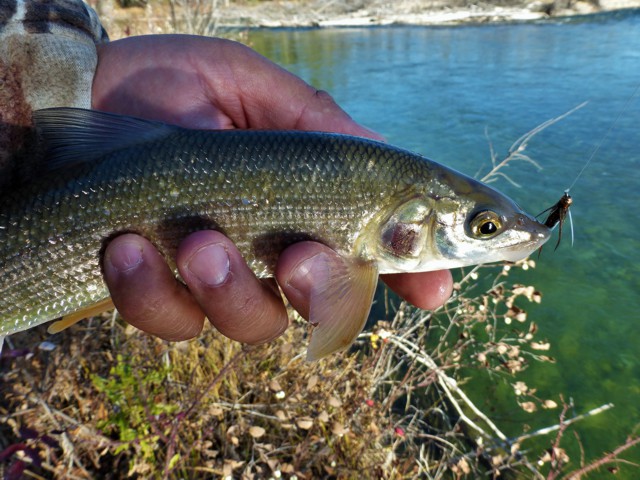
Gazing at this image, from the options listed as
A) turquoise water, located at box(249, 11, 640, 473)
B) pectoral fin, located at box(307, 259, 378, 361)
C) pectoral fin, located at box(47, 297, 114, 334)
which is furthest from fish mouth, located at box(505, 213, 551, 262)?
turquoise water, located at box(249, 11, 640, 473)

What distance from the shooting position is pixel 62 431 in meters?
2.88

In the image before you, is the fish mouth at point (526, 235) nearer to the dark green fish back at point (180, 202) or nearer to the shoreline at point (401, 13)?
the dark green fish back at point (180, 202)

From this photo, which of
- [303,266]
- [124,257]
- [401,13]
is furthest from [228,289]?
[401,13]

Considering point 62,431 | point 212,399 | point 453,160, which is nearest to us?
point 62,431

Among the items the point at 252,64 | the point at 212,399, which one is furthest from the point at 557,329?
the point at 252,64

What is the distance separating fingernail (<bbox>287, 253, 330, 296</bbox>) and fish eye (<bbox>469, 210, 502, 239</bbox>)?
783 mm

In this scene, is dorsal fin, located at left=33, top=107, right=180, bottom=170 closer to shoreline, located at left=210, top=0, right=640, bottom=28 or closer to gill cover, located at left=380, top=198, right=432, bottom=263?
gill cover, located at left=380, top=198, right=432, bottom=263

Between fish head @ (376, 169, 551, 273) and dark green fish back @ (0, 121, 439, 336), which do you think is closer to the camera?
dark green fish back @ (0, 121, 439, 336)

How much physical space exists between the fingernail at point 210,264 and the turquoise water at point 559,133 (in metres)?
4.40

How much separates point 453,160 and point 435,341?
5412 millimetres

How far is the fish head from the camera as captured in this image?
2299mm

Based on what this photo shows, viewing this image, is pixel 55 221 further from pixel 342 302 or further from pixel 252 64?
pixel 252 64

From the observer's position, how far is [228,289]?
225 centimetres

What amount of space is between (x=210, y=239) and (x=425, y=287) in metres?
1.42
